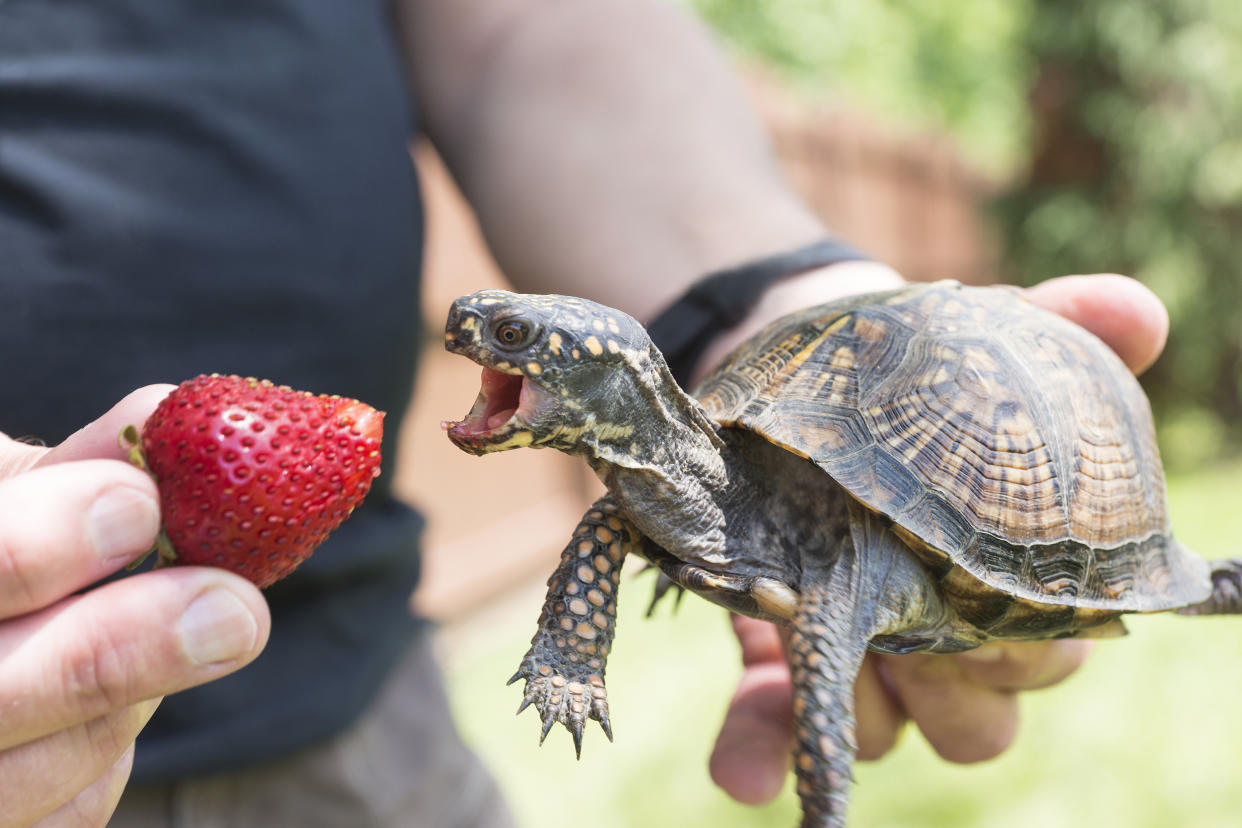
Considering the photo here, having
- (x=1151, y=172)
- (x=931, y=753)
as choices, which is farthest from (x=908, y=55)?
(x=931, y=753)

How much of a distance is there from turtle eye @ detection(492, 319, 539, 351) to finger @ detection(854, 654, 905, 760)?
0.92 m

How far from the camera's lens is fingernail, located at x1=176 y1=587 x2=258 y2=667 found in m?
0.80

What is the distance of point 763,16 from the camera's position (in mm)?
8258

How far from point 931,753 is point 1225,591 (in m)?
2.12

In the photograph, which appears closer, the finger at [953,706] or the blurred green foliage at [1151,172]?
the finger at [953,706]

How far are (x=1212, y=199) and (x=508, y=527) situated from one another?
5162mm

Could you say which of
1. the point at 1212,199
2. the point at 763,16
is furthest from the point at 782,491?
the point at 763,16

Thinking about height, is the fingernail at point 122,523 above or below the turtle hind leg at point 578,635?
above

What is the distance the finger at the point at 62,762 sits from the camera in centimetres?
84

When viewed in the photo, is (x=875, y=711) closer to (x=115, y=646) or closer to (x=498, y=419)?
(x=498, y=419)

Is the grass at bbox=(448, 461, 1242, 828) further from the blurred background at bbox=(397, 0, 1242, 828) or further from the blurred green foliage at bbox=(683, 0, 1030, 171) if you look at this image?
the blurred green foliage at bbox=(683, 0, 1030, 171)

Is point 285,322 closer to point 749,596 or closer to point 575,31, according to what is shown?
point 575,31

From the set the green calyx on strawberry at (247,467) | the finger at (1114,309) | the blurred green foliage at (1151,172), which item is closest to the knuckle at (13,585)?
the green calyx on strawberry at (247,467)

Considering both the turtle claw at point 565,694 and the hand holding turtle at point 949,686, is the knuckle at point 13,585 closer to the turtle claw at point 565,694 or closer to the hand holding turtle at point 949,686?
the turtle claw at point 565,694
